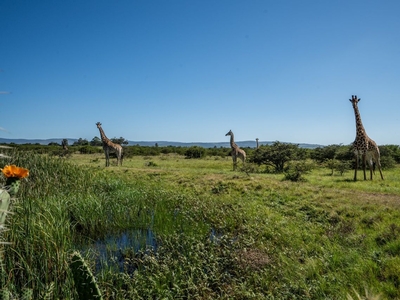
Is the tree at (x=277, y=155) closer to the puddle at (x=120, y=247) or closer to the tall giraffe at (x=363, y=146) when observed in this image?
the tall giraffe at (x=363, y=146)

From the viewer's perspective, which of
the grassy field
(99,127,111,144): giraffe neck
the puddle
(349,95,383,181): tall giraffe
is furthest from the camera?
(99,127,111,144): giraffe neck

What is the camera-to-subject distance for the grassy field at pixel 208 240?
14.8 feet

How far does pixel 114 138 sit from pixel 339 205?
3901 cm

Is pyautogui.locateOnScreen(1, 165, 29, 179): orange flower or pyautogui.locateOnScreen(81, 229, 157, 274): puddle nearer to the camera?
pyautogui.locateOnScreen(1, 165, 29, 179): orange flower

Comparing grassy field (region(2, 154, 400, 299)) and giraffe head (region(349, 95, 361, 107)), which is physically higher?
giraffe head (region(349, 95, 361, 107))

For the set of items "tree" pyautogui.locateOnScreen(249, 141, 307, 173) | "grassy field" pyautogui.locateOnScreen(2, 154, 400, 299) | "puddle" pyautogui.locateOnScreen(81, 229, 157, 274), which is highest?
"tree" pyautogui.locateOnScreen(249, 141, 307, 173)

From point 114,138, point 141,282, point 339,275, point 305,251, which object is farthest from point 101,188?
point 114,138

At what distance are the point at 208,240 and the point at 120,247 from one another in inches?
79.7

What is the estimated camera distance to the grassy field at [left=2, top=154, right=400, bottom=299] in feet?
14.8

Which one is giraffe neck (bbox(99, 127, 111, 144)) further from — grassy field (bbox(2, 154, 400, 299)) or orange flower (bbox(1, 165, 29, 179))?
orange flower (bbox(1, 165, 29, 179))

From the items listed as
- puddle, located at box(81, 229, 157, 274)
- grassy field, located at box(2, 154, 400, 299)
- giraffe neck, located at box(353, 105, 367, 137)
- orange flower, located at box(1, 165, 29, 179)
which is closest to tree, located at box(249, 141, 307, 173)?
giraffe neck, located at box(353, 105, 367, 137)

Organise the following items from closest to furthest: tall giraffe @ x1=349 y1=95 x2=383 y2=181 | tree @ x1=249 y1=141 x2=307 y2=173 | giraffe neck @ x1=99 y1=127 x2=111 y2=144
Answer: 1. tall giraffe @ x1=349 y1=95 x2=383 y2=181
2. tree @ x1=249 y1=141 x2=307 y2=173
3. giraffe neck @ x1=99 y1=127 x2=111 y2=144

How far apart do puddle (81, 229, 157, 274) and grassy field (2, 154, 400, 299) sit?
3 centimetres

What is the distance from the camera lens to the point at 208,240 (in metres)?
6.30
